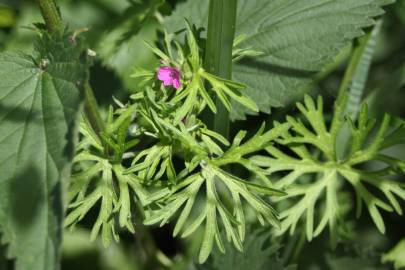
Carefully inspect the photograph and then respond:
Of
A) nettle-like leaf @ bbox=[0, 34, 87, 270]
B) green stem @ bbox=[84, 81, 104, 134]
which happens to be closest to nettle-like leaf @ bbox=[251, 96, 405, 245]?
green stem @ bbox=[84, 81, 104, 134]

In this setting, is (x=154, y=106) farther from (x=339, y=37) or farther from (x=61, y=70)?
(x=339, y=37)

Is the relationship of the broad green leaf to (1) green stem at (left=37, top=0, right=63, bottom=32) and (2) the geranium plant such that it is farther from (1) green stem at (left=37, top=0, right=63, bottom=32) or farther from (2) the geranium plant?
(1) green stem at (left=37, top=0, right=63, bottom=32)

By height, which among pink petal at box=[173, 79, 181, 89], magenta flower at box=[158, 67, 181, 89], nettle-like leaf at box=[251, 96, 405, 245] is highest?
magenta flower at box=[158, 67, 181, 89]

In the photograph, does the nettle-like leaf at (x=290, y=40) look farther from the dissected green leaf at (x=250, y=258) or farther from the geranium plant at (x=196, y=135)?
the dissected green leaf at (x=250, y=258)

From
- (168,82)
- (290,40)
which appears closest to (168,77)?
(168,82)

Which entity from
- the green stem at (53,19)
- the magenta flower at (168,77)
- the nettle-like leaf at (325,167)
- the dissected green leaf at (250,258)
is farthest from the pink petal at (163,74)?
the dissected green leaf at (250,258)
